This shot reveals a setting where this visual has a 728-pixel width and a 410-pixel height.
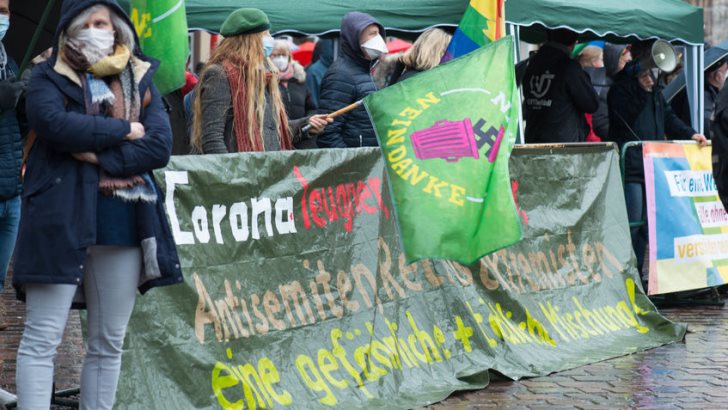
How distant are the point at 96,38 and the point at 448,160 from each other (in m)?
2.13

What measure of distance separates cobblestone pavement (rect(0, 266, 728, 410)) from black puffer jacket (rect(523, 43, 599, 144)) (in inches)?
99.2

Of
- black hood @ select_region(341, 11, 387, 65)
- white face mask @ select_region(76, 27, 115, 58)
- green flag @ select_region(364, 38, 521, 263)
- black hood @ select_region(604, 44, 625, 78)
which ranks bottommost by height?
green flag @ select_region(364, 38, 521, 263)

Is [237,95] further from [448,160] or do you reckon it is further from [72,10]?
[72,10]

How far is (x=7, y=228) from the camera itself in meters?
6.40

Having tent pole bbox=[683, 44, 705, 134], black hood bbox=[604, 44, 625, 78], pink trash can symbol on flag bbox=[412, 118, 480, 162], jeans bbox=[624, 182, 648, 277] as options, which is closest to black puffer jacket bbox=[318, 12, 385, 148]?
pink trash can symbol on flag bbox=[412, 118, 480, 162]

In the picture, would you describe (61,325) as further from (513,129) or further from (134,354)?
(513,129)

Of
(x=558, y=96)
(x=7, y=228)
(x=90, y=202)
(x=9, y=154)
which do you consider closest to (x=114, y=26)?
(x=90, y=202)

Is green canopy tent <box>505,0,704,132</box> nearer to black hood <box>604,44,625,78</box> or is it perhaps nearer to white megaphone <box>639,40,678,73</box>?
white megaphone <box>639,40,678,73</box>

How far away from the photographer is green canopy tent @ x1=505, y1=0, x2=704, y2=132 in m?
10.6

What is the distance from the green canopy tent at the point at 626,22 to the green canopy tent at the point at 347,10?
589 mm

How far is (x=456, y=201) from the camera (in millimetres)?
6320

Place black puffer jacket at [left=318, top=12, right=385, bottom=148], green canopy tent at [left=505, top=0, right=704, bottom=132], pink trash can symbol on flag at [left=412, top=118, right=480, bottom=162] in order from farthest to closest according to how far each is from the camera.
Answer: green canopy tent at [left=505, top=0, right=704, bottom=132]
black puffer jacket at [left=318, top=12, right=385, bottom=148]
pink trash can symbol on flag at [left=412, top=118, right=480, bottom=162]

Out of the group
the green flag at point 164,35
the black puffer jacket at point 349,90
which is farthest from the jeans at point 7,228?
the black puffer jacket at point 349,90

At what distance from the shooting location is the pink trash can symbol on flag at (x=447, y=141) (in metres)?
6.28
